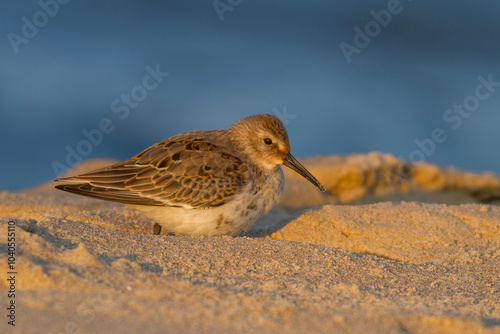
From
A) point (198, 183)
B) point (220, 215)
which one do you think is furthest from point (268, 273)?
point (198, 183)

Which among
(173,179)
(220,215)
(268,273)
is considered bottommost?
(268,273)

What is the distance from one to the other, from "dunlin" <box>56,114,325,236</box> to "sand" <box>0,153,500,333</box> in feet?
1.33

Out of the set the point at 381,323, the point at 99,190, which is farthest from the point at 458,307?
the point at 99,190

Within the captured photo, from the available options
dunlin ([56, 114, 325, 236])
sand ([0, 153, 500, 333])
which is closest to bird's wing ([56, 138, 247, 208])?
dunlin ([56, 114, 325, 236])

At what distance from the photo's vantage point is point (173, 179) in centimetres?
540

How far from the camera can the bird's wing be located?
529 centimetres

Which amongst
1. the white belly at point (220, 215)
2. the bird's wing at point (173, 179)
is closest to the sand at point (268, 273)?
the white belly at point (220, 215)

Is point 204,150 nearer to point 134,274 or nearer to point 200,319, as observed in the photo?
point 134,274

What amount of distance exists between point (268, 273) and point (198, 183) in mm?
1540

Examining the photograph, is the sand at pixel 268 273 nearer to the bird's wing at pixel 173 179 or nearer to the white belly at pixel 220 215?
the white belly at pixel 220 215

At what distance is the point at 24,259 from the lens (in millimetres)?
3463

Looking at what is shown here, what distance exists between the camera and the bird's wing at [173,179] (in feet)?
17.4

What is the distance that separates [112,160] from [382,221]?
6836 millimetres

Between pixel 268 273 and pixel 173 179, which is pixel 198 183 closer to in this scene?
pixel 173 179
